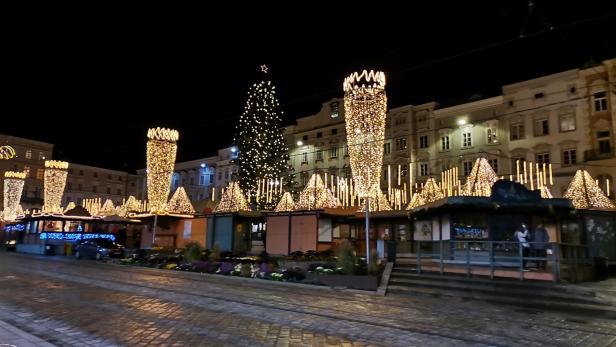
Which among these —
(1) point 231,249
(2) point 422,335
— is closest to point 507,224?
(2) point 422,335

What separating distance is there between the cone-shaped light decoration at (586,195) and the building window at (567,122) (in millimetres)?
11675

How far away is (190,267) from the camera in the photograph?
26156 mm

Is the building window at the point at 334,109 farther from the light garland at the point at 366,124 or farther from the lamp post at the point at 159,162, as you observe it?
the light garland at the point at 366,124

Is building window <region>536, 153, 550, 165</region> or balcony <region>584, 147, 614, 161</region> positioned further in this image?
building window <region>536, 153, 550, 165</region>

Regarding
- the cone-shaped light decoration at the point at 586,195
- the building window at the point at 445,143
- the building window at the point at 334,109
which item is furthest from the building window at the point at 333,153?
the cone-shaped light decoration at the point at 586,195

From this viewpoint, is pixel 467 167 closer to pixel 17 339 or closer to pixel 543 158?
pixel 543 158

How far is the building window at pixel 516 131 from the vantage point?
4509cm

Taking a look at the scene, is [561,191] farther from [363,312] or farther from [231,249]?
[363,312]

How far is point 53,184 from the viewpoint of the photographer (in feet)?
164

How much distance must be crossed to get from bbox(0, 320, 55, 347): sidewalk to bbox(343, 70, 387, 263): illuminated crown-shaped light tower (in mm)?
15497

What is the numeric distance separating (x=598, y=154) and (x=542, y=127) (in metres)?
5.85

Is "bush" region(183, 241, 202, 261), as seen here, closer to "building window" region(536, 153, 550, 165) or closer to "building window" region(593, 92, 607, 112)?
"building window" region(536, 153, 550, 165)

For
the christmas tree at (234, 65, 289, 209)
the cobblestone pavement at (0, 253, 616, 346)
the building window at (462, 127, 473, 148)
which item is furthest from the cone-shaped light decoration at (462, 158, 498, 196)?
the christmas tree at (234, 65, 289, 209)

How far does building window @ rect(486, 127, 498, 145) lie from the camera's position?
46.5m
